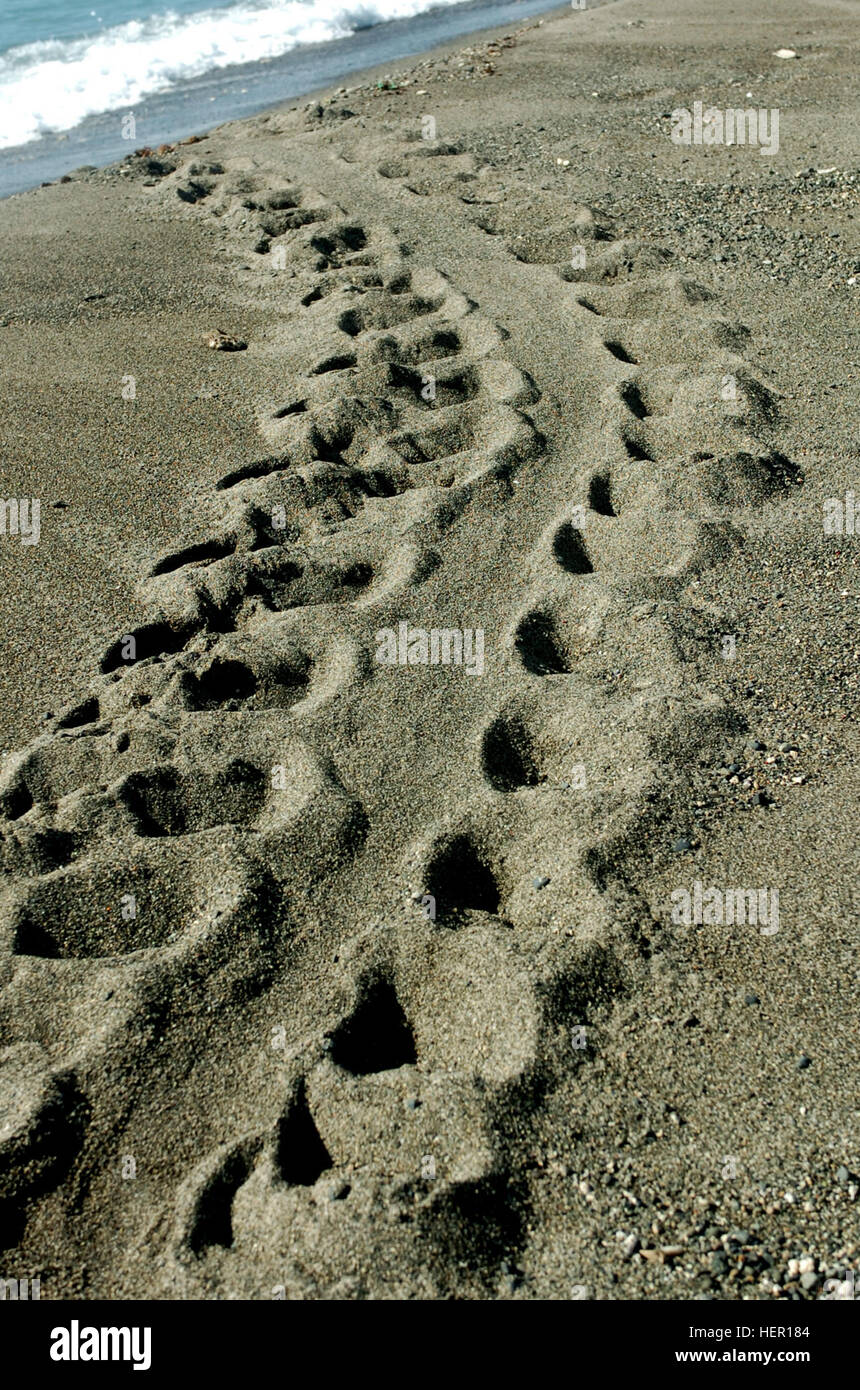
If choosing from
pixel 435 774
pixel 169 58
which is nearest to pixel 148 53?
pixel 169 58

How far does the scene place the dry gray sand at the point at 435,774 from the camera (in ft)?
7.23

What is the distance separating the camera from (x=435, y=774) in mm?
3174

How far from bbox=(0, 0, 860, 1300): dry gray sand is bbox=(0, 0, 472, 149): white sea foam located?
688 centimetres

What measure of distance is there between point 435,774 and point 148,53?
1432cm

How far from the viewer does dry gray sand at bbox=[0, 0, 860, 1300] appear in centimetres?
220

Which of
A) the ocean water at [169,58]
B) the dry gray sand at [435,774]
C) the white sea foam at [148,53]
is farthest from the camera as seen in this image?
the white sea foam at [148,53]

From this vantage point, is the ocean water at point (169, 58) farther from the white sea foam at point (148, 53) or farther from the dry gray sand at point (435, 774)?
the dry gray sand at point (435, 774)

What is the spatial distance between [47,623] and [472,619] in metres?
1.50

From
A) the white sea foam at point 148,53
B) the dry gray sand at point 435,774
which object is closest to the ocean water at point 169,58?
the white sea foam at point 148,53

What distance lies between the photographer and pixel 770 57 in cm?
1059

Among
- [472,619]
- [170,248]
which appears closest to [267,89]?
[170,248]

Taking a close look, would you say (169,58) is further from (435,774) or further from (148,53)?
(435,774)

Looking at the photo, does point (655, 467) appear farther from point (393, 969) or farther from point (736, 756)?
point (393, 969)

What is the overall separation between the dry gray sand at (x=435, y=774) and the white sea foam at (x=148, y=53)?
688 cm
